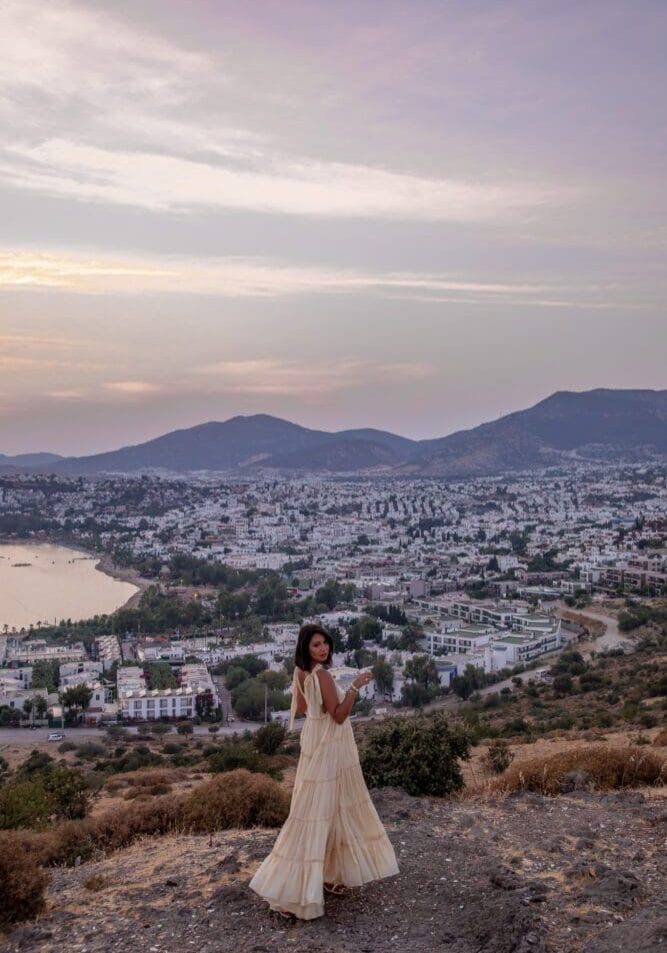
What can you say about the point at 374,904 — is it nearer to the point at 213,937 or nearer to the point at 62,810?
the point at 213,937

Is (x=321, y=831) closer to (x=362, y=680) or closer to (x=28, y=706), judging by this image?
(x=362, y=680)

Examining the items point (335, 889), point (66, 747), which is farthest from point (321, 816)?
point (66, 747)

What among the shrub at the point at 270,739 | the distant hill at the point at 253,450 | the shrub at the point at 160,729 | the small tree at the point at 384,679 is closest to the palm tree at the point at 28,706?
the shrub at the point at 160,729

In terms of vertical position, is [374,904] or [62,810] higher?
[374,904]

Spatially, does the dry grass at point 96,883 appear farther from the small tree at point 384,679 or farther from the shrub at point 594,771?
the small tree at point 384,679

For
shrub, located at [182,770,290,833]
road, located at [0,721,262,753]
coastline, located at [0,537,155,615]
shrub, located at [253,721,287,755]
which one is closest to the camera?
shrub, located at [182,770,290,833]

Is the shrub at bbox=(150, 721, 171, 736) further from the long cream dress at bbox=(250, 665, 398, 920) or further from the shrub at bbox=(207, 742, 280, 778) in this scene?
the long cream dress at bbox=(250, 665, 398, 920)

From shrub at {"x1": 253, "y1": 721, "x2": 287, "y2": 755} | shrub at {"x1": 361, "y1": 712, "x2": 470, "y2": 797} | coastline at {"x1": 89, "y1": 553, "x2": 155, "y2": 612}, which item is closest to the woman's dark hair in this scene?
shrub at {"x1": 361, "y1": 712, "x2": 470, "y2": 797}

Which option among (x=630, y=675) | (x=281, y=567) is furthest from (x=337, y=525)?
(x=630, y=675)
